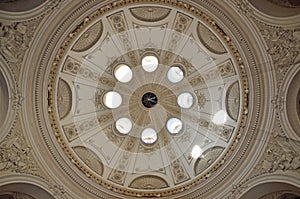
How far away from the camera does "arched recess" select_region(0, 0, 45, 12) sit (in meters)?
12.1

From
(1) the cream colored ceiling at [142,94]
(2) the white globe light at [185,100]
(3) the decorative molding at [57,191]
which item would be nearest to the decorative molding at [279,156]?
Answer: (1) the cream colored ceiling at [142,94]

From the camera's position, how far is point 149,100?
16.3 meters

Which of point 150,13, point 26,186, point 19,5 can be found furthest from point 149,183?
point 19,5

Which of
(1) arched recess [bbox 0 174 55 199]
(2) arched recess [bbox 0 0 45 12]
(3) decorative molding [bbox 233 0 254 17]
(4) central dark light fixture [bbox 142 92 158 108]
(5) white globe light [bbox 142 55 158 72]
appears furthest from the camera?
(4) central dark light fixture [bbox 142 92 158 108]

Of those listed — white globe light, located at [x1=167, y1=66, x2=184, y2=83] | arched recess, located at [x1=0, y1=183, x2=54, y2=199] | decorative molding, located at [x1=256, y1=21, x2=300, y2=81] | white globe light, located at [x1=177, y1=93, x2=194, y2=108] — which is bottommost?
arched recess, located at [x1=0, y1=183, x2=54, y2=199]

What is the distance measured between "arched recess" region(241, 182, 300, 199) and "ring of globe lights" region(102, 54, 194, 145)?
3.46 m

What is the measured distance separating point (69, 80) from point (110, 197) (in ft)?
11.9

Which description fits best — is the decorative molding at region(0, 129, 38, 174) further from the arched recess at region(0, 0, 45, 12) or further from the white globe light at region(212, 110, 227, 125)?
the white globe light at region(212, 110, 227, 125)

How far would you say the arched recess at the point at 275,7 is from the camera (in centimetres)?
1245

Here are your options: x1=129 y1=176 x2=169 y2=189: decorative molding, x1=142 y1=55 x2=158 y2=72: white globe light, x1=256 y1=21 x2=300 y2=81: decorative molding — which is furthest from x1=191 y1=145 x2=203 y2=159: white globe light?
x1=256 y1=21 x2=300 y2=81: decorative molding

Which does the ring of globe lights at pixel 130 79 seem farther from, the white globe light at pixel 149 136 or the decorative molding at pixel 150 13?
the decorative molding at pixel 150 13

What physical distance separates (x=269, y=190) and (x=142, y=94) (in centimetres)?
528

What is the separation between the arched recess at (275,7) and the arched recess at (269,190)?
4478mm

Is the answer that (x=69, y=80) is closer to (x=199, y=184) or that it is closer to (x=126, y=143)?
(x=126, y=143)
